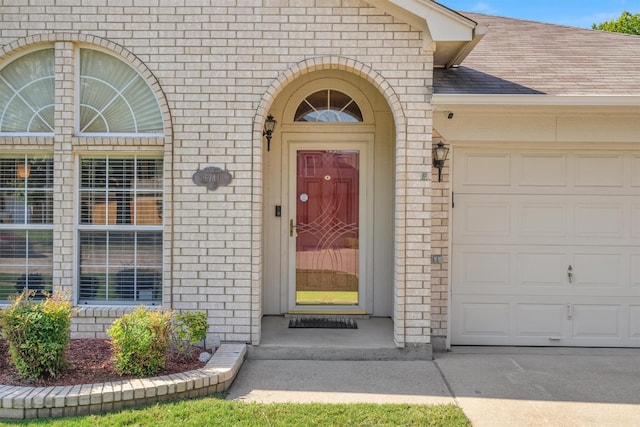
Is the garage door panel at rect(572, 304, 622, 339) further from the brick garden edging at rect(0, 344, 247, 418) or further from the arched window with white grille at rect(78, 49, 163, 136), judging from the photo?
the arched window with white grille at rect(78, 49, 163, 136)

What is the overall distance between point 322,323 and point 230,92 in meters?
3.03

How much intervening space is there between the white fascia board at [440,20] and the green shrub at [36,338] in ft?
14.9

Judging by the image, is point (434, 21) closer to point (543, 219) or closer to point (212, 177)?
point (543, 219)

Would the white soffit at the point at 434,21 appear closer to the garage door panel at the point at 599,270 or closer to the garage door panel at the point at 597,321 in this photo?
the garage door panel at the point at 599,270

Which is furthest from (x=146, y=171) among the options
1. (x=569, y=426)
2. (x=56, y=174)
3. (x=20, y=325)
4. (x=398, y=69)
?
(x=569, y=426)

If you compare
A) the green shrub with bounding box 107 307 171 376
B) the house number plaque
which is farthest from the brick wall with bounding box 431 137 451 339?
the green shrub with bounding box 107 307 171 376

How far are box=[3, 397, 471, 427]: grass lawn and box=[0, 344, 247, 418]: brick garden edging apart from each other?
86mm

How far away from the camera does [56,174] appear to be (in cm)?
538

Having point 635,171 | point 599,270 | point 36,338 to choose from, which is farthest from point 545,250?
point 36,338

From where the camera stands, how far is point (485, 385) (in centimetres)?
470

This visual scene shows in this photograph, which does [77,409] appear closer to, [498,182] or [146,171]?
[146,171]

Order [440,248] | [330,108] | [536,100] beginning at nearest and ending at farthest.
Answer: [536,100]
[440,248]
[330,108]

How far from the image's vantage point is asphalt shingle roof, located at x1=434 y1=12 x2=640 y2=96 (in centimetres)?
554

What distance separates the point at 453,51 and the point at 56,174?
15.3 ft
